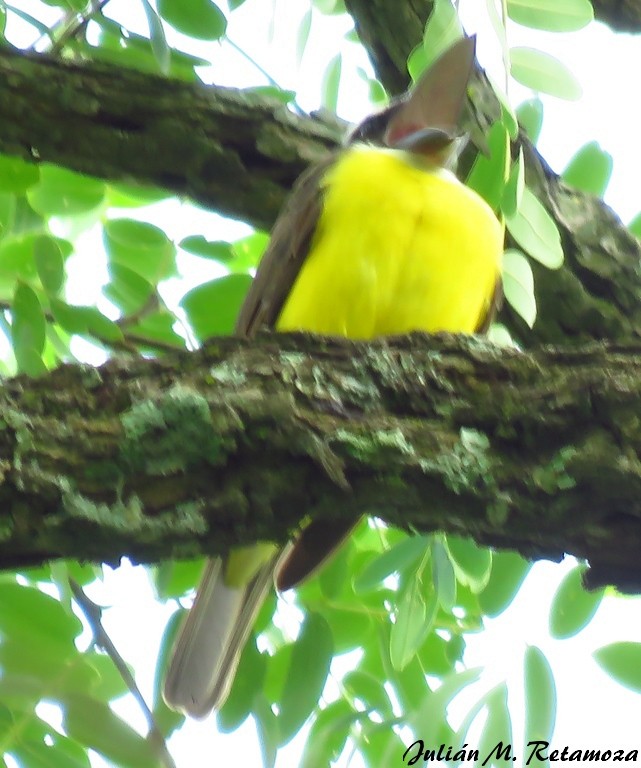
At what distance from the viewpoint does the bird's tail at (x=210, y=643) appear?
2.46 meters

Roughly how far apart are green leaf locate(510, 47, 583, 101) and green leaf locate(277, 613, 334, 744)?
1.26 m

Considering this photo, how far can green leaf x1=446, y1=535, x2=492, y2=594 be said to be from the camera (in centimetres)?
239

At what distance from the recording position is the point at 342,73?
3117mm

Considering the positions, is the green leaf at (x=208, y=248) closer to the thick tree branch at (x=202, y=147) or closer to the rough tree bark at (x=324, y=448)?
the thick tree branch at (x=202, y=147)

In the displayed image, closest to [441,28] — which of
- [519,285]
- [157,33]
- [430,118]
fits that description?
[519,285]

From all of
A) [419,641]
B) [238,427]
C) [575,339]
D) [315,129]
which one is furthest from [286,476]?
[315,129]

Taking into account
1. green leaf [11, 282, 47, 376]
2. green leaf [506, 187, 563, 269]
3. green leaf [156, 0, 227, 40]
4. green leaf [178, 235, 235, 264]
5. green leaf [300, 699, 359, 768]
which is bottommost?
green leaf [300, 699, 359, 768]

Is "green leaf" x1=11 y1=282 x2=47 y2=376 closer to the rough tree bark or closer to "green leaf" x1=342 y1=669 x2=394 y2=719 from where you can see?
the rough tree bark

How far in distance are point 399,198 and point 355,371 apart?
3.09 feet

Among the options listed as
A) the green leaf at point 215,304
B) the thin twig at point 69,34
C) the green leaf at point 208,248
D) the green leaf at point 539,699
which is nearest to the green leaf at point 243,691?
the green leaf at point 539,699

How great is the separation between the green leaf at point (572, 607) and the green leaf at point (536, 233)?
674 millimetres

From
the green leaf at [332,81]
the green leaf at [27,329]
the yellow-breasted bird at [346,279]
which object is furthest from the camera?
the green leaf at [332,81]

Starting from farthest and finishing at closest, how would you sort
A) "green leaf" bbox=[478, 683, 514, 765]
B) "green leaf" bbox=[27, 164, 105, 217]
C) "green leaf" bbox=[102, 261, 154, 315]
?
"green leaf" bbox=[27, 164, 105, 217] → "green leaf" bbox=[102, 261, 154, 315] → "green leaf" bbox=[478, 683, 514, 765]

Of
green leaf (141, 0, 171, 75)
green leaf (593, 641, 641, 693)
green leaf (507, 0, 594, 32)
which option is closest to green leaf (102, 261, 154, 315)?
green leaf (141, 0, 171, 75)
